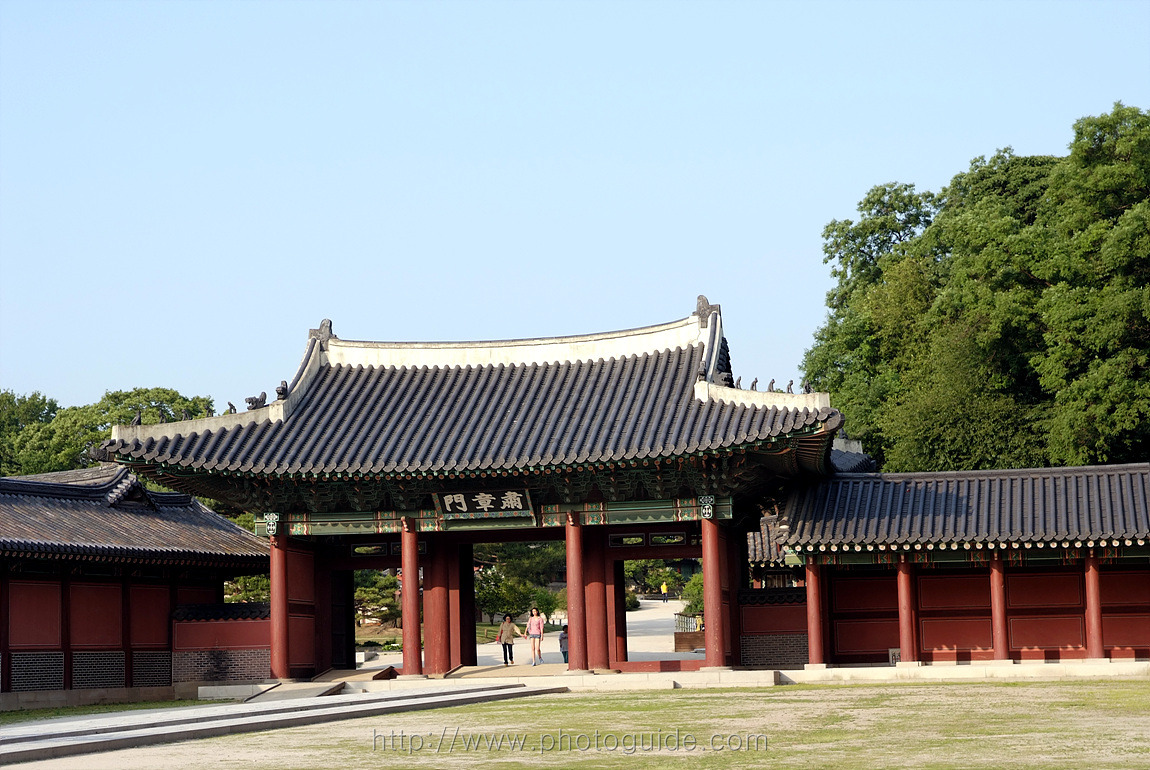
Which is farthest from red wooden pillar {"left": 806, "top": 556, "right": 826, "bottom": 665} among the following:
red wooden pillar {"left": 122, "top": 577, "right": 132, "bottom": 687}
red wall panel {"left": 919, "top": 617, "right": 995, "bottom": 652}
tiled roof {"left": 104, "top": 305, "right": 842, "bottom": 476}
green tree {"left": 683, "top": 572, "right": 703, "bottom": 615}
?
green tree {"left": 683, "top": 572, "right": 703, "bottom": 615}

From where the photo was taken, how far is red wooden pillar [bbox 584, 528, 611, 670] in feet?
87.4

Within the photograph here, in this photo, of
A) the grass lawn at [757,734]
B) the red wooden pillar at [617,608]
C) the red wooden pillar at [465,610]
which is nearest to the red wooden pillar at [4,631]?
the red wooden pillar at [465,610]

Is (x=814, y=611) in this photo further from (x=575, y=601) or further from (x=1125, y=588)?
(x=1125, y=588)

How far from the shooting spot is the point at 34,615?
26.0m

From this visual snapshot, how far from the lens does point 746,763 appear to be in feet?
36.4

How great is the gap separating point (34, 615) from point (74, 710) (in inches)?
114

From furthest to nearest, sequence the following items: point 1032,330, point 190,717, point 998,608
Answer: point 1032,330 < point 998,608 < point 190,717

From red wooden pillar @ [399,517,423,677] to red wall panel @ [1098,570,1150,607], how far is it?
13416mm

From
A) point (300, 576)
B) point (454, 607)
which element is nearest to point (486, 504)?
point (454, 607)

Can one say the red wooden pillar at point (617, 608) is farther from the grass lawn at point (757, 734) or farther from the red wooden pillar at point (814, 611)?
the grass lawn at point (757, 734)

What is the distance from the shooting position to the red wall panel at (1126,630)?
85.3ft

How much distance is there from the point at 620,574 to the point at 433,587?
3.97 m

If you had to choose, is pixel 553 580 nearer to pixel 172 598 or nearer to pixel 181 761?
pixel 172 598

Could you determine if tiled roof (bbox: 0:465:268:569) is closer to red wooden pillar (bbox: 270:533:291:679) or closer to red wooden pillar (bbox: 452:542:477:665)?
red wooden pillar (bbox: 270:533:291:679)
